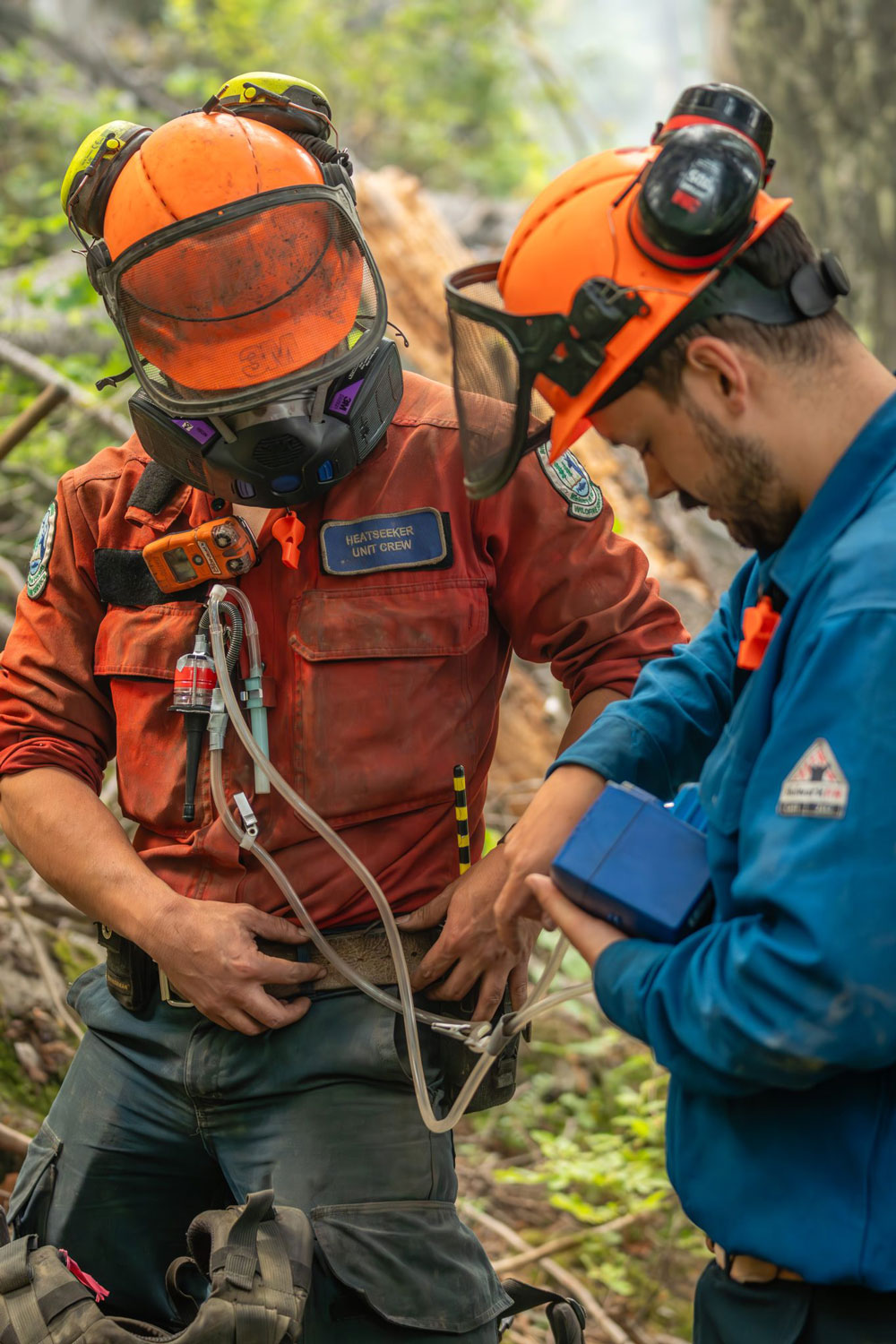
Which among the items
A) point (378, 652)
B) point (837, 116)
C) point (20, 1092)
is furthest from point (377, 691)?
point (837, 116)

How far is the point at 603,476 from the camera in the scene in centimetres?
562

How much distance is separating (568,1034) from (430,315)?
12.1 feet

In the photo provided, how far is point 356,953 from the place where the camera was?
223cm

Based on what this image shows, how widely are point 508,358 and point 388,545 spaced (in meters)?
0.67

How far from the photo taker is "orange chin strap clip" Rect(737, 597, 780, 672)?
4.88 feet

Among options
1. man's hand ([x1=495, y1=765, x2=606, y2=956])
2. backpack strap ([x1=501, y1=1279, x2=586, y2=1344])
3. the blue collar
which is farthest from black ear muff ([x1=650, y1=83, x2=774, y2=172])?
backpack strap ([x1=501, y1=1279, x2=586, y2=1344])

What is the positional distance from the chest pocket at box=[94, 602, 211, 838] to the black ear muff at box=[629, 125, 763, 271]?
1207 millimetres

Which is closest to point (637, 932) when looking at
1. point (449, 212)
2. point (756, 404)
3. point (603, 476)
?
point (756, 404)

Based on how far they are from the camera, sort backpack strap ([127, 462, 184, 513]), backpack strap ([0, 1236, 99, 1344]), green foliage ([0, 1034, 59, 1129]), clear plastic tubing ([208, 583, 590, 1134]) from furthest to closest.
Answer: green foliage ([0, 1034, 59, 1129]), backpack strap ([127, 462, 184, 513]), clear plastic tubing ([208, 583, 590, 1134]), backpack strap ([0, 1236, 99, 1344])

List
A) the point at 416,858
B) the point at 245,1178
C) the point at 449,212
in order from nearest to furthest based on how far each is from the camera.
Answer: the point at 245,1178 → the point at 416,858 → the point at 449,212

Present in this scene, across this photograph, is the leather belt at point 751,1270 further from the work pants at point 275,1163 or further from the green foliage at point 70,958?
the green foliage at point 70,958

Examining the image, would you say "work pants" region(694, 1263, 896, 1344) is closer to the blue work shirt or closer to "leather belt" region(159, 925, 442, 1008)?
the blue work shirt

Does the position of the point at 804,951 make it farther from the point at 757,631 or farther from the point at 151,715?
the point at 151,715

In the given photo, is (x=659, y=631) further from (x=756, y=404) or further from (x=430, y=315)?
(x=430, y=315)
